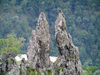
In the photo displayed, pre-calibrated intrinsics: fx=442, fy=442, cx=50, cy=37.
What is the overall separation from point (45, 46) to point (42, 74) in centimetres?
179

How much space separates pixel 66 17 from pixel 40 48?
82698 millimetres

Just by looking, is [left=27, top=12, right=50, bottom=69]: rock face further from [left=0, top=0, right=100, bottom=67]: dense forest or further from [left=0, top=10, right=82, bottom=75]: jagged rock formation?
[left=0, top=0, right=100, bottom=67]: dense forest

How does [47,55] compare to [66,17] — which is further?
[66,17]

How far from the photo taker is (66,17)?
4304 inches

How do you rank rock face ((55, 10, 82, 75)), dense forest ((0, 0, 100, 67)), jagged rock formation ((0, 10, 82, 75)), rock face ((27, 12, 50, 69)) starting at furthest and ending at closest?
dense forest ((0, 0, 100, 67)) → rock face ((55, 10, 82, 75)) → rock face ((27, 12, 50, 69)) → jagged rock formation ((0, 10, 82, 75))

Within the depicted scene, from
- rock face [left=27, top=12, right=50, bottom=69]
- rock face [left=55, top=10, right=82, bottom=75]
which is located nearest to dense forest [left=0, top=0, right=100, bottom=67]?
rock face [left=55, top=10, right=82, bottom=75]

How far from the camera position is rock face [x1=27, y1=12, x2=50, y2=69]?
2674 cm

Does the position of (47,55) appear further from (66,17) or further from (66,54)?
(66,17)

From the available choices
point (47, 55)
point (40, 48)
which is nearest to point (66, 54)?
point (47, 55)

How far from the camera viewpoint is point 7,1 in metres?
114

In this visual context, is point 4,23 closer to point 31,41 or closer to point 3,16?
point 3,16

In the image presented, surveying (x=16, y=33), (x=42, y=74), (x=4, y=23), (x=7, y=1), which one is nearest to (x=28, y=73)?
(x=42, y=74)

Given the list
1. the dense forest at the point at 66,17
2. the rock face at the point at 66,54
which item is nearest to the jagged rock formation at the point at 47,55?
the rock face at the point at 66,54

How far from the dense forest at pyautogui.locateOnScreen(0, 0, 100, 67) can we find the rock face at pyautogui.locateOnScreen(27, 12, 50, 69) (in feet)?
223
